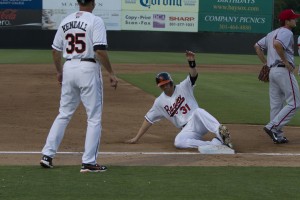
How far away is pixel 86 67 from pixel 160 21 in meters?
32.7

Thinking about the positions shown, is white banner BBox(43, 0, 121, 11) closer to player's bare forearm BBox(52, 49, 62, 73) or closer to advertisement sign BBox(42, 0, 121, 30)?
advertisement sign BBox(42, 0, 121, 30)

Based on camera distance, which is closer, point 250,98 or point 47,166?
point 47,166

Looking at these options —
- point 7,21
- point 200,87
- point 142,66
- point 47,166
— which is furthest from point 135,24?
point 47,166

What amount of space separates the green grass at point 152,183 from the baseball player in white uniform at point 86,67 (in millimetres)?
269

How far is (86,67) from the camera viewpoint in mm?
6891

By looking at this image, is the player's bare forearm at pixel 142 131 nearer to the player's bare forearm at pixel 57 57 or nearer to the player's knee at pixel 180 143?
the player's knee at pixel 180 143

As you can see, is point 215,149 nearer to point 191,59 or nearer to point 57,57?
point 191,59

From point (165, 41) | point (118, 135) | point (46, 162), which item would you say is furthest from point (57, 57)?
point (165, 41)

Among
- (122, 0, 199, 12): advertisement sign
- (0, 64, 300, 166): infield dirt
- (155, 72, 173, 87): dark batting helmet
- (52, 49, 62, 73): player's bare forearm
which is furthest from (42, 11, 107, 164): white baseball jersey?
(122, 0, 199, 12): advertisement sign

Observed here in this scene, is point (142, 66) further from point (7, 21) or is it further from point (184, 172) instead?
point (184, 172)

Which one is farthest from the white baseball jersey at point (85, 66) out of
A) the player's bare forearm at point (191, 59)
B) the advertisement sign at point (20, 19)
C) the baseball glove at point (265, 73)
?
the advertisement sign at point (20, 19)

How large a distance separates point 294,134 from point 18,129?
4.10m

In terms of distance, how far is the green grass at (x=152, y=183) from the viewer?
576cm

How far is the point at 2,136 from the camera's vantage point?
958cm
